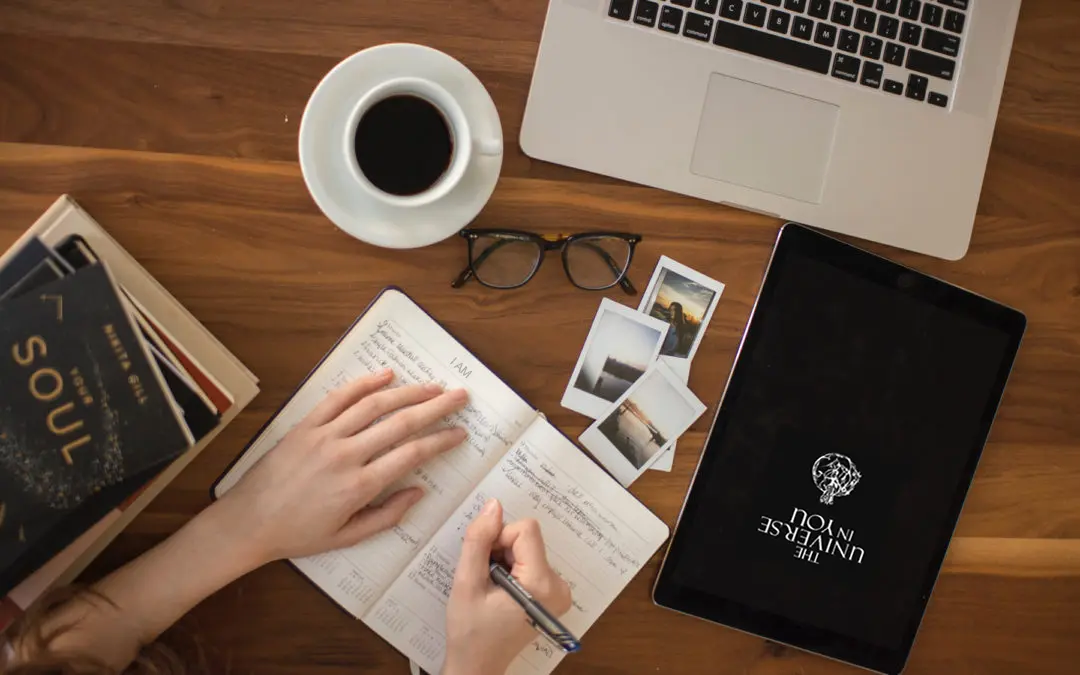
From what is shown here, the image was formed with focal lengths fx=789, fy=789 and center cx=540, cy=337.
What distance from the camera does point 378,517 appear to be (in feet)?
2.43

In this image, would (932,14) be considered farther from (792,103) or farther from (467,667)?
(467,667)

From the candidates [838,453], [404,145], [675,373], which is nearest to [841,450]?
[838,453]

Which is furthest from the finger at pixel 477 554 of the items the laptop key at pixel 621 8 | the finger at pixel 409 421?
the laptop key at pixel 621 8

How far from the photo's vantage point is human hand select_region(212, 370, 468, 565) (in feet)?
2.35

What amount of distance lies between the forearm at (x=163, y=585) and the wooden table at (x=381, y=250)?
0.04 m

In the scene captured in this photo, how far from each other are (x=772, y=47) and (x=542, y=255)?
30cm

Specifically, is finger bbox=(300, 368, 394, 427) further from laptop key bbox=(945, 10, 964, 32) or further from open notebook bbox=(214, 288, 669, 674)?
laptop key bbox=(945, 10, 964, 32)

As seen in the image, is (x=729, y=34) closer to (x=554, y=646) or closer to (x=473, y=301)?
(x=473, y=301)

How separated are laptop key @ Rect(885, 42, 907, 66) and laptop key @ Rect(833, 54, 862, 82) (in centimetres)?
3

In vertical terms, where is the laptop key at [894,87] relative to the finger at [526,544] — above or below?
above

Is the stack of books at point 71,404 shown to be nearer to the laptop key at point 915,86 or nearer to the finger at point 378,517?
the finger at point 378,517

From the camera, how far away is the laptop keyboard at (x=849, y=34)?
75 cm

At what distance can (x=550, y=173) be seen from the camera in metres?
0.77

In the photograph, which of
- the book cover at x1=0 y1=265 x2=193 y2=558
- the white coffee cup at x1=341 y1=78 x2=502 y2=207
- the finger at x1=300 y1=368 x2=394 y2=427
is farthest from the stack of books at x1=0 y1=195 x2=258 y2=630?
the white coffee cup at x1=341 y1=78 x2=502 y2=207
